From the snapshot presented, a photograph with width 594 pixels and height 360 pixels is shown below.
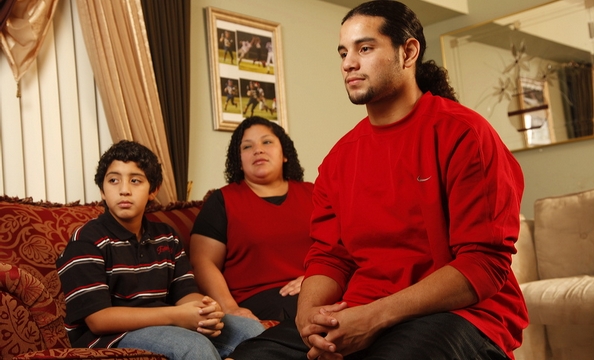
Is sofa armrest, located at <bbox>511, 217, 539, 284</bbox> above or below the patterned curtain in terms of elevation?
below

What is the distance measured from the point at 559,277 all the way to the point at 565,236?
24 cm

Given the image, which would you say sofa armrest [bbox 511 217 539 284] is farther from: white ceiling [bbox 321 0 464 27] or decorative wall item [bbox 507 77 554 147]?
white ceiling [bbox 321 0 464 27]

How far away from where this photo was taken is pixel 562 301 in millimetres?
3275

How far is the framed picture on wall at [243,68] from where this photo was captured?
13.3 ft

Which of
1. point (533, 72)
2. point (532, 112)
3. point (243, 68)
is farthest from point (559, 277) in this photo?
point (243, 68)

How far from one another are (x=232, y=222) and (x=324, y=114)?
2.14 metres

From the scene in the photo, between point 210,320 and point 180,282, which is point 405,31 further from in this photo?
point 180,282

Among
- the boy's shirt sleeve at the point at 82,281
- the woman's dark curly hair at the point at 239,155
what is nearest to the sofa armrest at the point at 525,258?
the woman's dark curly hair at the point at 239,155

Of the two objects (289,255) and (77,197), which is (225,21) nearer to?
(77,197)

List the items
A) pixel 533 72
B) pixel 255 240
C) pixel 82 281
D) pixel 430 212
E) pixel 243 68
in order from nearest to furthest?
pixel 430 212
pixel 82 281
pixel 255 240
pixel 243 68
pixel 533 72

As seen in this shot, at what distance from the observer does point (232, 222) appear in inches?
111

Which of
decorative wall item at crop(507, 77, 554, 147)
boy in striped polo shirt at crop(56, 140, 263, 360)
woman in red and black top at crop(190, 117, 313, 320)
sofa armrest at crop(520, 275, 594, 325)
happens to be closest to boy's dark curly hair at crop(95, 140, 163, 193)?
boy in striped polo shirt at crop(56, 140, 263, 360)

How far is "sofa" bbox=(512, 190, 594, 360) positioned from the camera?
127 inches

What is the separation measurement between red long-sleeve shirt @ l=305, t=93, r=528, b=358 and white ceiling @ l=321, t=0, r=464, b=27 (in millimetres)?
3532
